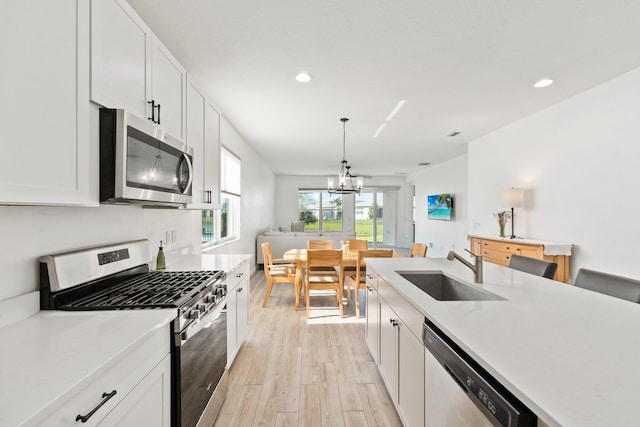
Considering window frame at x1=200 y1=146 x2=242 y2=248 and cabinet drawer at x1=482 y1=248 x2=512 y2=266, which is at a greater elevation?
window frame at x1=200 y1=146 x2=242 y2=248

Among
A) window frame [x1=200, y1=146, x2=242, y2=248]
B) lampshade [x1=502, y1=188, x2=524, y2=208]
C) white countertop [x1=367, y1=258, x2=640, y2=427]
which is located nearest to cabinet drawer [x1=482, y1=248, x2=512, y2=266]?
lampshade [x1=502, y1=188, x2=524, y2=208]

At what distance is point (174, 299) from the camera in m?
1.36

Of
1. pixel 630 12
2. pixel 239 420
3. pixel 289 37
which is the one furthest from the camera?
pixel 289 37

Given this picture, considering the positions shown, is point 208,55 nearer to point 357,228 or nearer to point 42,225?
point 42,225

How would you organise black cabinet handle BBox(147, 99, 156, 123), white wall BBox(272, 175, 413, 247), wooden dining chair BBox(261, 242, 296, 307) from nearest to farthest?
black cabinet handle BBox(147, 99, 156, 123) < wooden dining chair BBox(261, 242, 296, 307) < white wall BBox(272, 175, 413, 247)

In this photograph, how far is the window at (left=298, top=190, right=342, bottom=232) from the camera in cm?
1026

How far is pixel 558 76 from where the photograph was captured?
2863 millimetres

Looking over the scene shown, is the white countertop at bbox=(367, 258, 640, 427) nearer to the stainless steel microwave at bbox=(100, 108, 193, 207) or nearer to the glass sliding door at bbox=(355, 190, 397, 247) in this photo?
the stainless steel microwave at bbox=(100, 108, 193, 207)

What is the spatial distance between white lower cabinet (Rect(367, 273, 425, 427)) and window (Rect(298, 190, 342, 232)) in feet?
26.9

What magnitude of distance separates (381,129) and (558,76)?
2230 mm

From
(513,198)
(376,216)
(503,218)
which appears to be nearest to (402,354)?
(513,198)

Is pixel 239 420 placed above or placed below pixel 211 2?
below

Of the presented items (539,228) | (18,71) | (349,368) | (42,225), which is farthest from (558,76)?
(42,225)

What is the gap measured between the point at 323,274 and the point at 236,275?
1.53 metres
